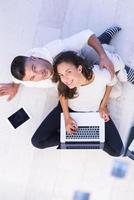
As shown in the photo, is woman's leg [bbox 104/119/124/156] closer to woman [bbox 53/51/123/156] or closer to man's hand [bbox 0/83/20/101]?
woman [bbox 53/51/123/156]

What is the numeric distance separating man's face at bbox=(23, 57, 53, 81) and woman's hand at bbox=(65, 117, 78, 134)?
0.27 metres

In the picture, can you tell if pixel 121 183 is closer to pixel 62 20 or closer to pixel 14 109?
pixel 14 109

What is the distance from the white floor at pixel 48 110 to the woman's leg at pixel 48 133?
0.27 ft

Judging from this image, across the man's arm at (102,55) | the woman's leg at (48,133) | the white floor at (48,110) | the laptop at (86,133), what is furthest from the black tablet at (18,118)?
the man's arm at (102,55)

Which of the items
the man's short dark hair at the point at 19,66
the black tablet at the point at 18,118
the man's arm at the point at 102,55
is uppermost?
the man's arm at the point at 102,55

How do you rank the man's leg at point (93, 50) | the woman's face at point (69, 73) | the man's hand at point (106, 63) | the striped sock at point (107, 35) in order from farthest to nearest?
the striped sock at point (107, 35)
the man's leg at point (93, 50)
the man's hand at point (106, 63)
the woman's face at point (69, 73)

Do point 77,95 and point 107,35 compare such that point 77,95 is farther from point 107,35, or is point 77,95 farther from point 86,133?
point 107,35

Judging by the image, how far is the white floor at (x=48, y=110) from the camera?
180cm

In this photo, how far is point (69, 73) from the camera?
148 cm

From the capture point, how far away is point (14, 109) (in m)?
1.90

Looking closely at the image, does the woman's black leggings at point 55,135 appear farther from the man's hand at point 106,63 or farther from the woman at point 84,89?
the man's hand at point 106,63

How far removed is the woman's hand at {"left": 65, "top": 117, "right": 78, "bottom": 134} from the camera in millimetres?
1720

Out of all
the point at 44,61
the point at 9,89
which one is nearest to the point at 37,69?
the point at 44,61

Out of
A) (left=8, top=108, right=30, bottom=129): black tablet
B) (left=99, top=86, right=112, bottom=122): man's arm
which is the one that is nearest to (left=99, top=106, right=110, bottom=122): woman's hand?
(left=99, top=86, right=112, bottom=122): man's arm
